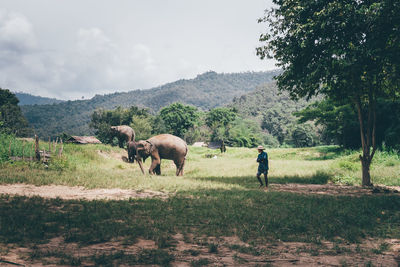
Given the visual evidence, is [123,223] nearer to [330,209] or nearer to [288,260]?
[288,260]

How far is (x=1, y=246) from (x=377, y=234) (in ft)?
25.3

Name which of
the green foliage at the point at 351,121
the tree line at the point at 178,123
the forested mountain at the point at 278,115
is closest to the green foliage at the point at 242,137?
the tree line at the point at 178,123

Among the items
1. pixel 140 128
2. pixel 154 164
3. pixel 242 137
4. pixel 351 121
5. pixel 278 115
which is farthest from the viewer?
pixel 278 115

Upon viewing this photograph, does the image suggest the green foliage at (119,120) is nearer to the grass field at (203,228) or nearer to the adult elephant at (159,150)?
the adult elephant at (159,150)

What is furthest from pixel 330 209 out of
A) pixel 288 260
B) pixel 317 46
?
pixel 317 46

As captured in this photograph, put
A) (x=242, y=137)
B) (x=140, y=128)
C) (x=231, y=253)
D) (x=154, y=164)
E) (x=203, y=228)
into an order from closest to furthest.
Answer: (x=231, y=253) → (x=203, y=228) → (x=154, y=164) → (x=140, y=128) → (x=242, y=137)

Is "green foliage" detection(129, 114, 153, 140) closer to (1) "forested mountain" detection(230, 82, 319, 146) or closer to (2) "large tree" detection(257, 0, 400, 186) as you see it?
(1) "forested mountain" detection(230, 82, 319, 146)

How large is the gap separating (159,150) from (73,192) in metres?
6.98

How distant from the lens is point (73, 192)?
10.5m

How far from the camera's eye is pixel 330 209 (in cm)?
859

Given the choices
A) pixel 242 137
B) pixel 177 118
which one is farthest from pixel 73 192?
pixel 242 137

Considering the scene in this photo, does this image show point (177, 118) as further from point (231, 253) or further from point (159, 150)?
point (231, 253)

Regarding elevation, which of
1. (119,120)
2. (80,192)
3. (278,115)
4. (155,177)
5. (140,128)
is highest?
(278,115)

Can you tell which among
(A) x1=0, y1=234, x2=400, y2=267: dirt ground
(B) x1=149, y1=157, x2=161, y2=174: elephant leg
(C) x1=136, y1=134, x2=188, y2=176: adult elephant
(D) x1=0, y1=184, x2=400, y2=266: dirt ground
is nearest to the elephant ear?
(C) x1=136, y1=134, x2=188, y2=176: adult elephant
